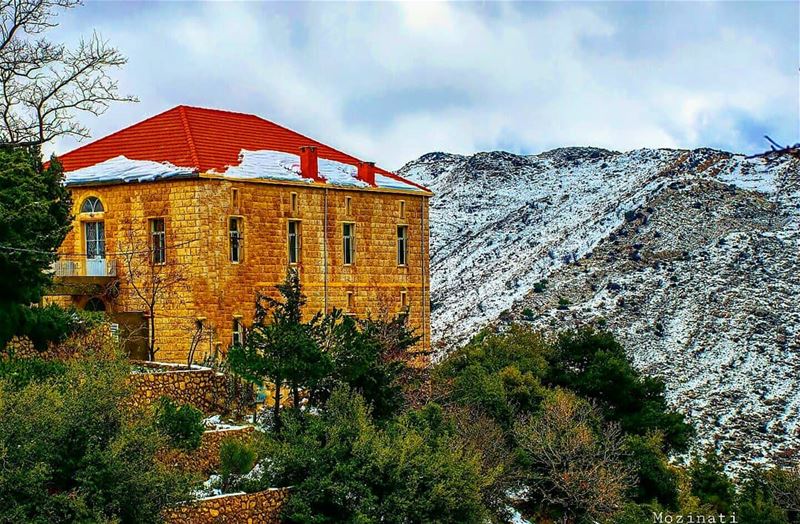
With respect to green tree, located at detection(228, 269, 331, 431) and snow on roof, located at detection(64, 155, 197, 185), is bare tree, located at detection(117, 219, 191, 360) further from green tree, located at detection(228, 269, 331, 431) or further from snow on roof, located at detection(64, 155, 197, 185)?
green tree, located at detection(228, 269, 331, 431)

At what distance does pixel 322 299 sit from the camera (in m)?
33.0

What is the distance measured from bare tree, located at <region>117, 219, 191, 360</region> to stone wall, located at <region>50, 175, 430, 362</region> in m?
0.04

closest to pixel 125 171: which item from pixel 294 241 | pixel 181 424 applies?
pixel 294 241

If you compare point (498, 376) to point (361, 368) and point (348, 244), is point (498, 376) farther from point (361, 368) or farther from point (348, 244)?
point (361, 368)

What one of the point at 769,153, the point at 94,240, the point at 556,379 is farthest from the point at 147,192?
the point at 769,153

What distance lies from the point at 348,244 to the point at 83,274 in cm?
730

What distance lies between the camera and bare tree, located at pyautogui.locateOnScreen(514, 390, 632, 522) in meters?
26.6

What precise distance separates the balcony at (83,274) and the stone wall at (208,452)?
868 cm

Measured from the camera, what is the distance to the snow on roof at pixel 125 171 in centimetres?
3069

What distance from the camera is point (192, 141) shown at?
3175cm

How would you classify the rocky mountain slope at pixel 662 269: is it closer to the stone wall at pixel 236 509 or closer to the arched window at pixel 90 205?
the arched window at pixel 90 205


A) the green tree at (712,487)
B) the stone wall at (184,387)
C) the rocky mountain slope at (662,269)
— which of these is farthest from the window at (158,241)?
the rocky mountain slope at (662,269)

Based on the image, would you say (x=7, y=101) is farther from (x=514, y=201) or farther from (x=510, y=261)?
(x=514, y=201)

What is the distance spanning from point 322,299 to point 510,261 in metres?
34.3
